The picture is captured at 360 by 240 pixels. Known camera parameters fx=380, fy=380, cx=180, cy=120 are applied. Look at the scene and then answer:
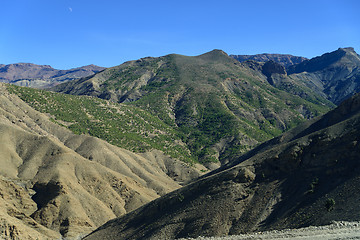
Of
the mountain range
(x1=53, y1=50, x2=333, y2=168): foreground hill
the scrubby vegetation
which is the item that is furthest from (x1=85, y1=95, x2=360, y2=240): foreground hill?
(x1=53, y1=50, x2=333, y2=168): foreground hill

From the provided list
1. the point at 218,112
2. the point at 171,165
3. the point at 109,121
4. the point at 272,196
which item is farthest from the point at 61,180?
the point at 218,112

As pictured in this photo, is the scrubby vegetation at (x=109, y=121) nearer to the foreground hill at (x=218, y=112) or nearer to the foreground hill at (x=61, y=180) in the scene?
the foreground hill at (x=218, y=112)

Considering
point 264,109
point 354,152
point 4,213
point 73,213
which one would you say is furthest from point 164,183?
point 264,109

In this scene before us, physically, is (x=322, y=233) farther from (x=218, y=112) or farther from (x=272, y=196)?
(x=218, y=112)

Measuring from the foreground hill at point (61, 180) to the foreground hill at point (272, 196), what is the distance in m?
14.6

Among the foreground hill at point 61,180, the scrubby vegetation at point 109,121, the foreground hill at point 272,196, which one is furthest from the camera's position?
the scrubby vegetation at point 109,121

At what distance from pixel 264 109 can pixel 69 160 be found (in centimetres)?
11316

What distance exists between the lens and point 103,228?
6394 cm

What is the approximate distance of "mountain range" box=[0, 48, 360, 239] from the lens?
45.8 m

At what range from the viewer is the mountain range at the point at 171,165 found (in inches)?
1804

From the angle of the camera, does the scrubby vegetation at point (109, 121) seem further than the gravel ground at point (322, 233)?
Yes

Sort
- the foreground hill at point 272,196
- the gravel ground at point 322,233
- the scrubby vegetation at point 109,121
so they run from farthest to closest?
the scrubby vegetation at point 109,121, the foreground hill at point 272,196, the gravel ground at point 322,233

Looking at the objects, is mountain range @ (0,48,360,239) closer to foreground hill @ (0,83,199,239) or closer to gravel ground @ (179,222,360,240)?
foreground hill @ (0,83,199,239)

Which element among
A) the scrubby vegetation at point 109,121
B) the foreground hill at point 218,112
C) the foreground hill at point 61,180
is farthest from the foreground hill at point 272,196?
the foreground hill at point 218,112
